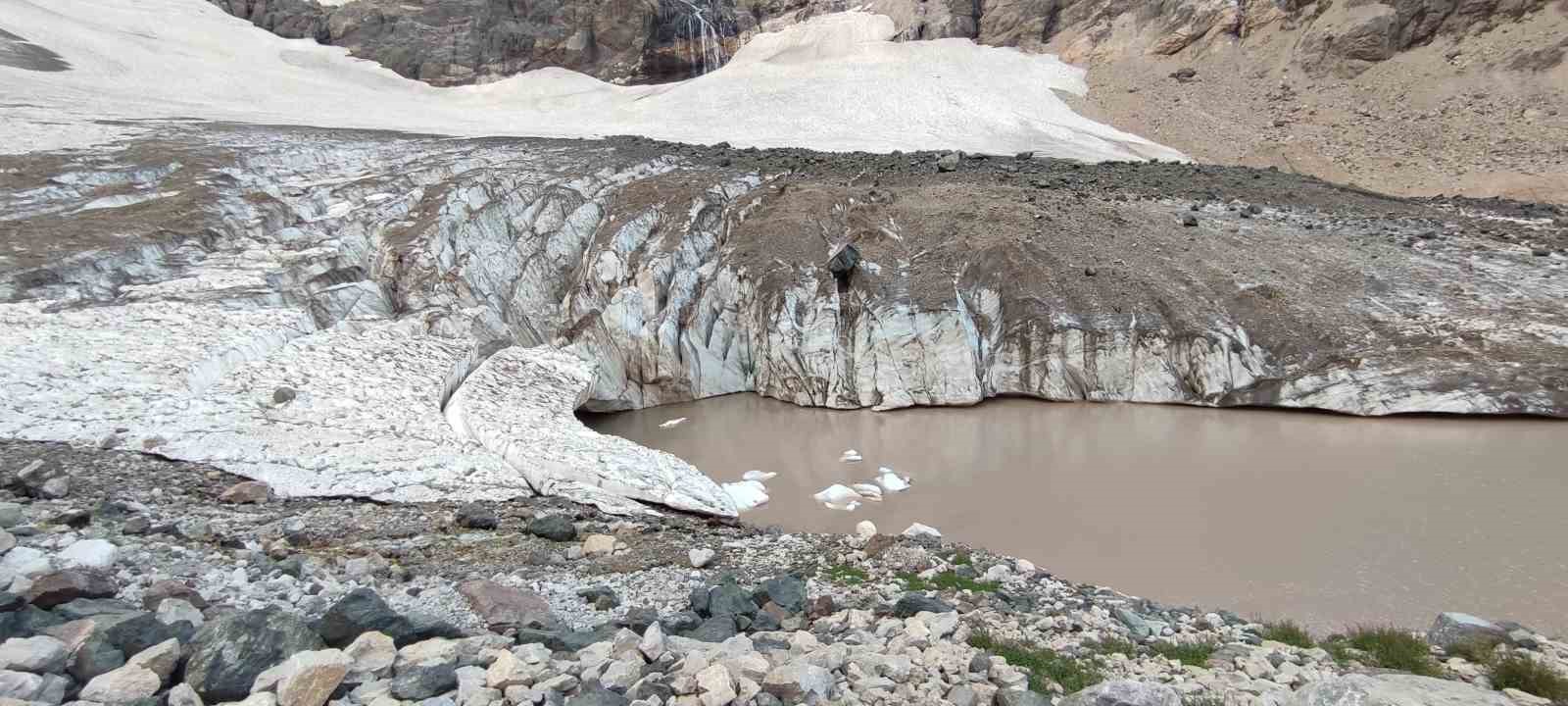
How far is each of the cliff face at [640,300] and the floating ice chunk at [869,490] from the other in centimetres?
199

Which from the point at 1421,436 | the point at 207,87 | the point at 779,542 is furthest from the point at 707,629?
the point at 207,87

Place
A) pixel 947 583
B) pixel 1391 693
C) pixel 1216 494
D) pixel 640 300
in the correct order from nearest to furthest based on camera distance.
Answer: pixel 1391 693
pixel 947 583
pixel 1216 494
pixel 640 300

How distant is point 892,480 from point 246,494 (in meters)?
7.26

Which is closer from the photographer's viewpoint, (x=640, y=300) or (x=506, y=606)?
(x=506, y=606)

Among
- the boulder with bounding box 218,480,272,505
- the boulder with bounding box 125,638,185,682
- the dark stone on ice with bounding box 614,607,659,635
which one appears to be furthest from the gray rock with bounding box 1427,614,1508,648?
the boulder with bounding box 218,480,272,505

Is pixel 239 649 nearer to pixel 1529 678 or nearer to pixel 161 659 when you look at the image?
pixel 161 659

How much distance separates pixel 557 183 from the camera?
16266 millimetres

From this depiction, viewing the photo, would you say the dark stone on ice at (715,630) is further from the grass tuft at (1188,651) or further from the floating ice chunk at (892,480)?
the floating ice chunk at (892,480)

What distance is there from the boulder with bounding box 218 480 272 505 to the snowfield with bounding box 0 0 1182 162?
13349 mm

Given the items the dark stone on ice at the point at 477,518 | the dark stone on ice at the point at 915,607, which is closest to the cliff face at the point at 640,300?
the dark stone on ice at the point at 477,518

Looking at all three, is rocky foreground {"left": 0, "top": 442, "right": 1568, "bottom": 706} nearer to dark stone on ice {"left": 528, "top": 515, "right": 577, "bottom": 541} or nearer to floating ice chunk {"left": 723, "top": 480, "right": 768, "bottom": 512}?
dark stone on ice {"left": 528, "top": 515, "right": 577, "bottom": 541}

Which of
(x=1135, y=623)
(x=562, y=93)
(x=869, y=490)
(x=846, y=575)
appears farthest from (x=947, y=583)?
(x=562, y=93)

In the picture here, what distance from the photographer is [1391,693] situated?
134 inches

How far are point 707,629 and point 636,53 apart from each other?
37.5 meters
